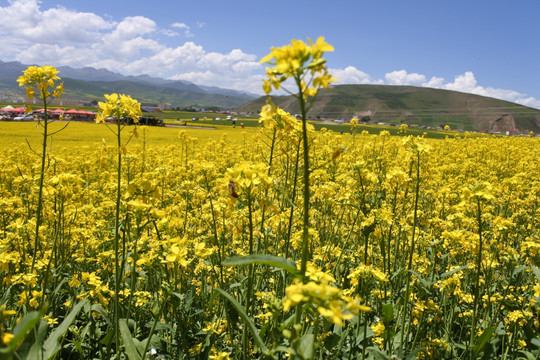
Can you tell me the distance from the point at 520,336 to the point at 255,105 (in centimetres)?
19569

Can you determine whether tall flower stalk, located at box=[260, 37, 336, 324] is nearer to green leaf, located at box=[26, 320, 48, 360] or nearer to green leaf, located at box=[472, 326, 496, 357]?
green leaf, located at box=[26, 320, 48, 360]

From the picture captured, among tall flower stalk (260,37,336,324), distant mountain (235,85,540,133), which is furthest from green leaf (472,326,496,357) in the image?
distant mountain (235,85,540,133)

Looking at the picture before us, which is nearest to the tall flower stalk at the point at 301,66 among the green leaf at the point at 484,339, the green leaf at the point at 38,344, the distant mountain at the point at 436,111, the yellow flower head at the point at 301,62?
the yellow flower head at the point at 301,62

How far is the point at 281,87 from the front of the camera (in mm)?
1437

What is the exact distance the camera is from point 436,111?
531 feet

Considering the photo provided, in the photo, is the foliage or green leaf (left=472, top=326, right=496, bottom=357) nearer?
the foliage

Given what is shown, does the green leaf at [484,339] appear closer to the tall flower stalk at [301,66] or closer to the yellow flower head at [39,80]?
the tall flower stalk at [301,66]

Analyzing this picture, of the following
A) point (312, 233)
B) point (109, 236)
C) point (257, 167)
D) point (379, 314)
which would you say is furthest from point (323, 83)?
→ point (109, 236)

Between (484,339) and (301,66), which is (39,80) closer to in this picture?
(301,66)

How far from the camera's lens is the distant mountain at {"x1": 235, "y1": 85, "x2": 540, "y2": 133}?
388 ft

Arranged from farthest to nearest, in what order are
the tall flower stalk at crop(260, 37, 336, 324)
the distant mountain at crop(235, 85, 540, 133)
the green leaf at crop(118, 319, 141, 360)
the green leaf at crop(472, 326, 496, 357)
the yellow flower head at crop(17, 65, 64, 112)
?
the distant mountain at crop(235, 85, 540, 133)
the yellow flower head at crop(17, 65, 64, 112)
the green leaf at crop(472, 326, 496, 357)
the green leaf at crop(118, 319, 141, 360)
the tall flower stalk at crop(260, 37, 336, 324)

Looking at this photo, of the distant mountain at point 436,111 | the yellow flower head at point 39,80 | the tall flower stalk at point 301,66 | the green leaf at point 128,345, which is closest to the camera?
the tall flower stalk at point 301,66

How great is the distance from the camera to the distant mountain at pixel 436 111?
118312 millimetres

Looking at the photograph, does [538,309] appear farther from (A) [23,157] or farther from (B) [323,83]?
(A) [23,157]
